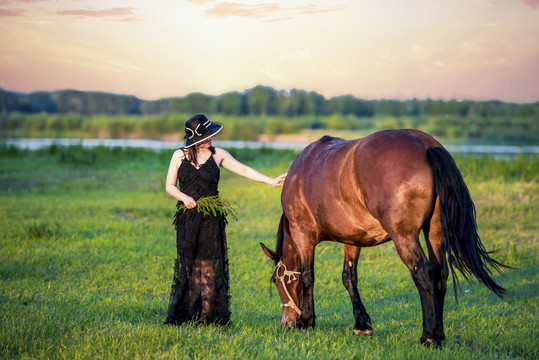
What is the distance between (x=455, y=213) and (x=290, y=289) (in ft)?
6.25

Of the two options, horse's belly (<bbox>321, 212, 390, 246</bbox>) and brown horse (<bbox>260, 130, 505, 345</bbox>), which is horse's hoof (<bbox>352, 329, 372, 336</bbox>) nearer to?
brown horse (<bbox>260, 130, 505, 345</bbox>)

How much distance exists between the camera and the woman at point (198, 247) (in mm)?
5438

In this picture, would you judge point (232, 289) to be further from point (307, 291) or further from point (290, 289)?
point (307, 291)

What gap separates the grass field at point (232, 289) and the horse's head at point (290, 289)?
18 centimetres

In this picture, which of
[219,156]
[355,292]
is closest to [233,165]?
[219,156]

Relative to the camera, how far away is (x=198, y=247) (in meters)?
5.48

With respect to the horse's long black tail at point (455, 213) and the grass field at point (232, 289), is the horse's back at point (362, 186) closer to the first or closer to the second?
the horse's long black tail at point (455, 213)

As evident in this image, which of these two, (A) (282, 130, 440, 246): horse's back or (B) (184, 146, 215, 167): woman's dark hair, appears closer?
(A) (282, 130, 440, 246): horse's back

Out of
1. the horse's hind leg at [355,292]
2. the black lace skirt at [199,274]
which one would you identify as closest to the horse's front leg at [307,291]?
the horse's hind leg at [355,292]

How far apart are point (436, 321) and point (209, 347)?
72.3 inches

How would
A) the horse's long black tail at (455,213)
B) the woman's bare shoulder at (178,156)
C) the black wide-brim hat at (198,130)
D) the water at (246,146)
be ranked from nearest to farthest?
1. the horse's long black tail at (455,213)
2. the black wide-brim hat at (198,130)
3. the woman's bare shoulder at (178,156)
4. the water at (246,146)

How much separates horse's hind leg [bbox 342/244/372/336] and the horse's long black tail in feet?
3.51

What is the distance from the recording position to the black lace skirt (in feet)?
17.9

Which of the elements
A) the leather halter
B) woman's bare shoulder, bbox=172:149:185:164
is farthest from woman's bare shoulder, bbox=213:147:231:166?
the leather halter
